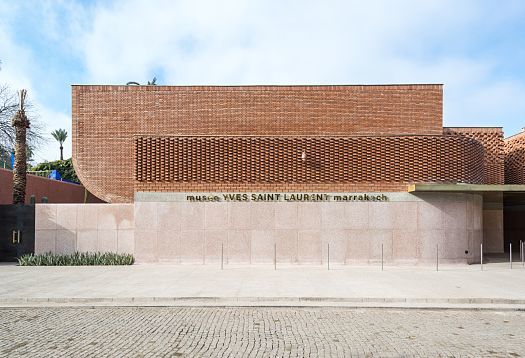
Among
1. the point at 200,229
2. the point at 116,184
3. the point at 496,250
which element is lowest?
the point at 496,250

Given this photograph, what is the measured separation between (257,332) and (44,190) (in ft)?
80.3

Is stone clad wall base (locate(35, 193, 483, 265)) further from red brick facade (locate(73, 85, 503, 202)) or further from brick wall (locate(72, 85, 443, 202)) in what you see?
brick wall (locate(72, 85, 443, 202))

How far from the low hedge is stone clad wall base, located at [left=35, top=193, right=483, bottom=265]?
2.44ft

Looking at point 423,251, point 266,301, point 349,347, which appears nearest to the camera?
point 349,347

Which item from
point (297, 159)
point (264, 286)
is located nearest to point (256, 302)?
point (264, 286)

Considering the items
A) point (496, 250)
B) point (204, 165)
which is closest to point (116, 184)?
point (204, 165)

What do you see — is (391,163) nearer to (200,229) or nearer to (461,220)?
(461,220)

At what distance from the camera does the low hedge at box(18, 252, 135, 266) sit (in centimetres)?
1794

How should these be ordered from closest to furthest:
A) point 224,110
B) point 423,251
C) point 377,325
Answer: point 377,325, point 423,251, point 224,110

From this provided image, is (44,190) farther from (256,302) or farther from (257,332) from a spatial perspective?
(257,332)

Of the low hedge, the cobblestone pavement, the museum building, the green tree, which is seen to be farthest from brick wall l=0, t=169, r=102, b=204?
the green tree

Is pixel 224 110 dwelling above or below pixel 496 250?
above

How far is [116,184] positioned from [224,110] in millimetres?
7017

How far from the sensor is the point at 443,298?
11039 mm
